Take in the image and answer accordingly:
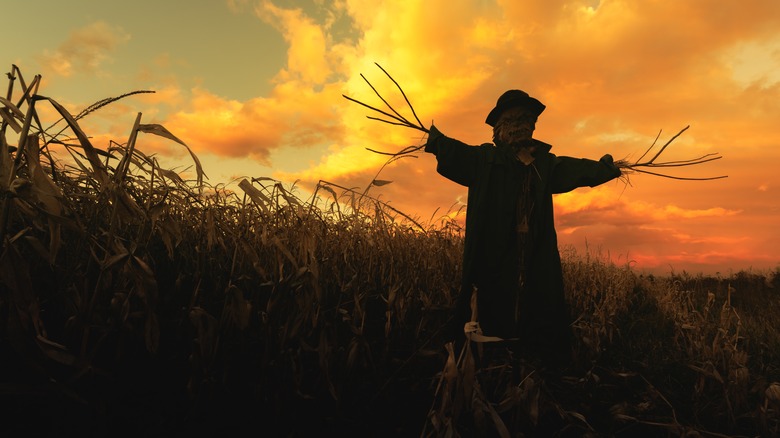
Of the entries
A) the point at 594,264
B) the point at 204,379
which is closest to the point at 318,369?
the point at 204,379

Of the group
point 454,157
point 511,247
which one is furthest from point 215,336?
point 511,247

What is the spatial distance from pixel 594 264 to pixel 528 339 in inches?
174

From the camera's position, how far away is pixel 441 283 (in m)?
3.51

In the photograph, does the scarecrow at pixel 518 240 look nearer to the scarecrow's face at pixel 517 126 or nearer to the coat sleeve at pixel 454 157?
the coat sleeve at pixel 454 157

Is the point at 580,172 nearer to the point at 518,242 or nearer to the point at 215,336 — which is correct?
the point at 518,242

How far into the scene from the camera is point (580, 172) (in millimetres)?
3662

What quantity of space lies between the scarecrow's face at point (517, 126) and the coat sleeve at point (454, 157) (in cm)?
36

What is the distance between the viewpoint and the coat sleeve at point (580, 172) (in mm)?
3590

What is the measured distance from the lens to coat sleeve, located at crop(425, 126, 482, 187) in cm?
337

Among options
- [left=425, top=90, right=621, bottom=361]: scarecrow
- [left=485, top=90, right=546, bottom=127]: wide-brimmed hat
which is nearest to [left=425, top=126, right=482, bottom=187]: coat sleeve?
[left=425, top=90, right=621, bottom=361]: scarecrow

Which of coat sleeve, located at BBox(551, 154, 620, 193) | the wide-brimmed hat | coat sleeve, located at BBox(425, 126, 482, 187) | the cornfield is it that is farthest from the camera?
the wide-brimmed hat

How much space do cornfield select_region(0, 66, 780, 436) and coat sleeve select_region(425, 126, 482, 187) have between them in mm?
590

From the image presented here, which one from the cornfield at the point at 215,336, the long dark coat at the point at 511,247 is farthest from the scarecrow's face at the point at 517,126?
the cornfield at the point at 215,336

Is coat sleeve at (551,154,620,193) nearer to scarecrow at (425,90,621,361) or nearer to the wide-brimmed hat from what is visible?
scarecrow at (425,90,621,361)
